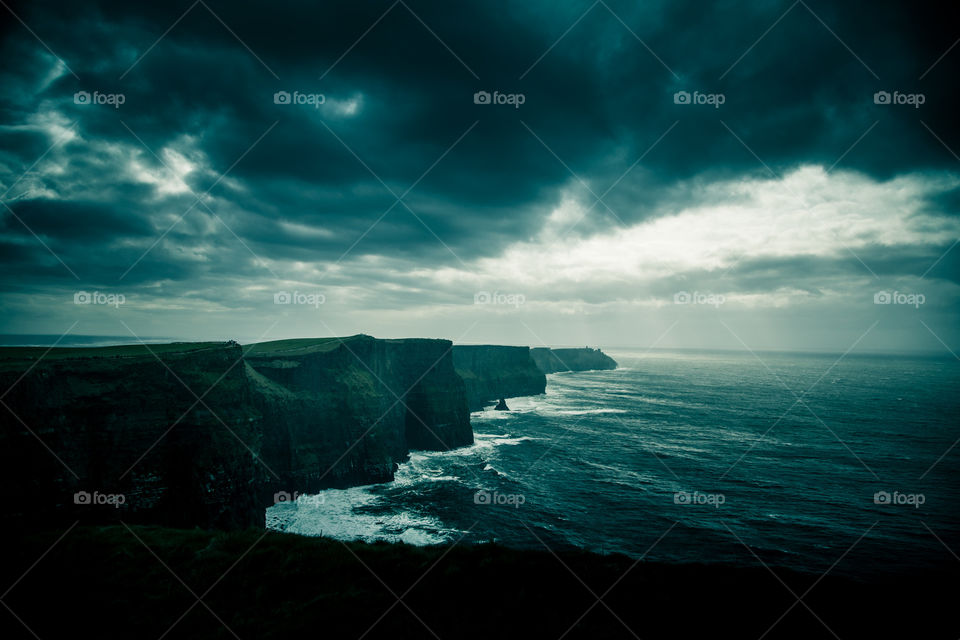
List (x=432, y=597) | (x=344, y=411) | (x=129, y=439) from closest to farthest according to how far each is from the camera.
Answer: (x=432, y=597)
(x=129, y=439)
(x=344, y=411)

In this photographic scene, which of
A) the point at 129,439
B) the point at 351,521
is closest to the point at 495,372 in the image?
the point at 351,521

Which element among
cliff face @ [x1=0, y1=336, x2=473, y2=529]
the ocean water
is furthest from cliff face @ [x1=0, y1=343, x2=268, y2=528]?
the ocean water

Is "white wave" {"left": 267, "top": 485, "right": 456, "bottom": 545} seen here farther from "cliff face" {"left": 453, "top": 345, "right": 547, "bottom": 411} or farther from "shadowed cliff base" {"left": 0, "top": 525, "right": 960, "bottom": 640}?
"cliff face" {"left": 453, "top": 345, "right": 547, "bottom": 411}

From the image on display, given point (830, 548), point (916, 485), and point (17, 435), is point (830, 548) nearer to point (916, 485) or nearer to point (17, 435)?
point (916, 485)

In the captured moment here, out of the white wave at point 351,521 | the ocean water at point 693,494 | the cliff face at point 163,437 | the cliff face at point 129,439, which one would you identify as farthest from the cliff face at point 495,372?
the cliff face at point 129,439

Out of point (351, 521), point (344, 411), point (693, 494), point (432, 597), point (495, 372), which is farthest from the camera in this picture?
point (495, 372)

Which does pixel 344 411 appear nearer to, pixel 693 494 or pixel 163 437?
pixel 163 437
